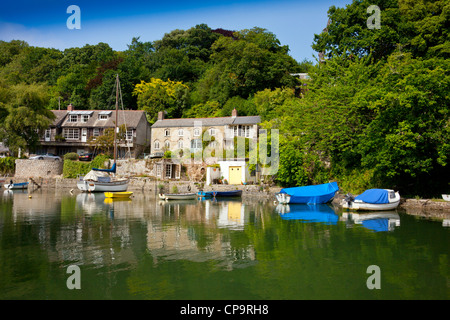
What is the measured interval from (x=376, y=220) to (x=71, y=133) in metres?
54.8

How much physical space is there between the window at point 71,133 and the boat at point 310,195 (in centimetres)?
4280

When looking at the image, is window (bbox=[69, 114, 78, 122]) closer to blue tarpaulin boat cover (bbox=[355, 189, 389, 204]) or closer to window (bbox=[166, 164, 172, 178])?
window (bbox=[166, 164, 172, 178])

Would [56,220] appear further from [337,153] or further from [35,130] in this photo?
[35,130]

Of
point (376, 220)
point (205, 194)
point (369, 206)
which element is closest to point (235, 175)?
point (205, 194)

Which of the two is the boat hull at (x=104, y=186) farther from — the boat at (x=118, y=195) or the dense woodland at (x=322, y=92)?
the dense woodland at (x=322, y=92)

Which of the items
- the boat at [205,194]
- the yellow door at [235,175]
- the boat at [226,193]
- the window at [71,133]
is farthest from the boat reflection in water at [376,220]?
the window at [71,133]

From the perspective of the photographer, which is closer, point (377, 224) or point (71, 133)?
point (377, 224)

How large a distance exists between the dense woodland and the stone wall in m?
3.05

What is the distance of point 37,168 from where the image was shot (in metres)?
54.3

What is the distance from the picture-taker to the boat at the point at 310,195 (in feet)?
107

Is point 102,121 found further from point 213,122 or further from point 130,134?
point 213,122

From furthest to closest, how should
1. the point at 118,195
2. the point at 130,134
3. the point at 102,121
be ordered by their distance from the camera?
the point at 102,121, the point at 130,134, the point at 118,195

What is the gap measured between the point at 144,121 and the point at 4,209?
1480 inches

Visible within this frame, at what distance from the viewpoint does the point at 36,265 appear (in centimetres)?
1145
